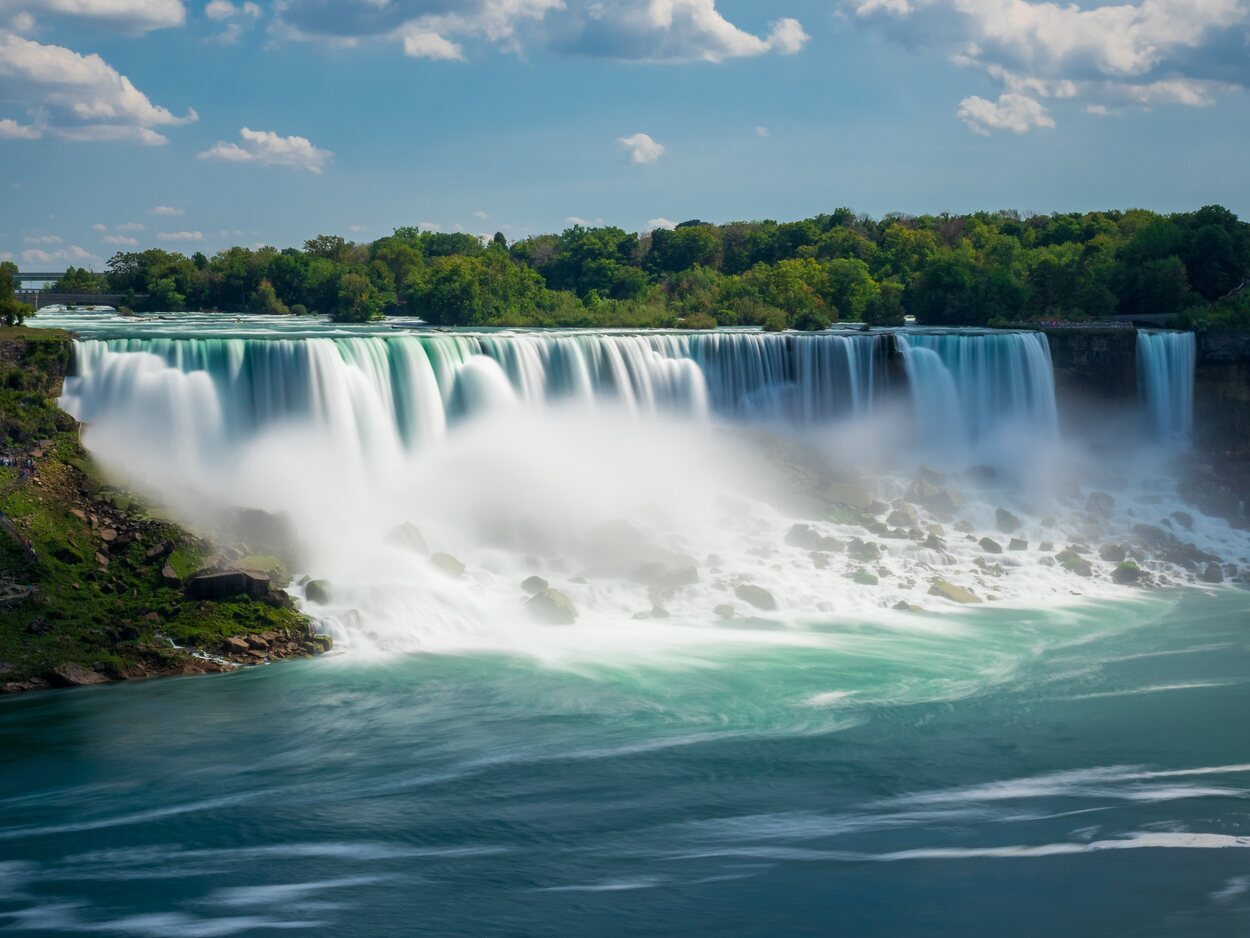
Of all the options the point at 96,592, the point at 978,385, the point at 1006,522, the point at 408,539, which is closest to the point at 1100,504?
the point at 1006,522

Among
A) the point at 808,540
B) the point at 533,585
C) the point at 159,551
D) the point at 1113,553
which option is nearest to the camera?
the point at 159,551

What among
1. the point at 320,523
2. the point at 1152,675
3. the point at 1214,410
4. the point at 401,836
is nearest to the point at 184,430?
the point at 320,523

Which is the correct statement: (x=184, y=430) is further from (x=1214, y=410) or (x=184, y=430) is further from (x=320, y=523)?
(x=1214, y=410)

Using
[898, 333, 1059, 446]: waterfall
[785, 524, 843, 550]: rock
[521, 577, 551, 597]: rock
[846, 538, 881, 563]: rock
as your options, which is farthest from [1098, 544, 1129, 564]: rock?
[521, 577, 551, 597]: rock

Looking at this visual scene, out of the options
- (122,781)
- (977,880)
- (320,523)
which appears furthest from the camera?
(320,523)

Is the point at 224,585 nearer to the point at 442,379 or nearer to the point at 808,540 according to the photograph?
the point at 442,379

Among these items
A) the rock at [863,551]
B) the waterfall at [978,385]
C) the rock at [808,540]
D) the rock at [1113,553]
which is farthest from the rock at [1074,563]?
the waterfall at [978,385]

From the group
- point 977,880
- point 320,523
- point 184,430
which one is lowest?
point 977,880
